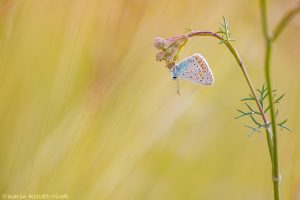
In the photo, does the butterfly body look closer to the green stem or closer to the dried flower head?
the dried flower head

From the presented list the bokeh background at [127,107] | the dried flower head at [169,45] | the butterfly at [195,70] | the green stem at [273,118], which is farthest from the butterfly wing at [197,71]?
the bokeh background at [127,107]

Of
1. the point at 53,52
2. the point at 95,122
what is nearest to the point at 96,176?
the point at 95,122

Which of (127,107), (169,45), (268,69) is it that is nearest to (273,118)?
(268,69)

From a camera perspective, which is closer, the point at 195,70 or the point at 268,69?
the point at 268,69

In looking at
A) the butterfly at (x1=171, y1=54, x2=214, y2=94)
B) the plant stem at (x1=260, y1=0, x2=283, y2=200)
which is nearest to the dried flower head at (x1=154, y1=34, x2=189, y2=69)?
the butterfly at (x1=171, y1=54, x2=214, y2=94)

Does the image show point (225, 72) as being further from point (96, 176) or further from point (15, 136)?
point (15, 136)

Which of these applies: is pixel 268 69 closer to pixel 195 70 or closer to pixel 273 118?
pixel 273 118
